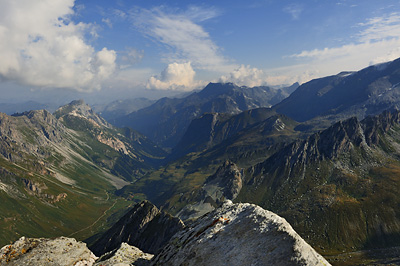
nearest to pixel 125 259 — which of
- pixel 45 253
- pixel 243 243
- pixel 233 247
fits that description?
pixel 45 253

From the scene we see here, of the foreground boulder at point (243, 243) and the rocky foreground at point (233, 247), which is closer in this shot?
the foreground boulder at point (243, 243)

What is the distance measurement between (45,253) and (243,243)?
106 feet

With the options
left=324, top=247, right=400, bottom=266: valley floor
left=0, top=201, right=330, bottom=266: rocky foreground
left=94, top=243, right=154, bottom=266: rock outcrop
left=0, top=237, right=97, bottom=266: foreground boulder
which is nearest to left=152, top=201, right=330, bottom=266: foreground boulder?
left=0, top=201, right=330, bottom=266: rocky foreground

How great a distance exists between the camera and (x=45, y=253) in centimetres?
3547

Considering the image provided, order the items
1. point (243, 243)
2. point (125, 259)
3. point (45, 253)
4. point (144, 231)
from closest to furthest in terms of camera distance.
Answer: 1. point (243, 243)
2. point (45, 253)
3. point (125, 259)
4. point (144, 231)

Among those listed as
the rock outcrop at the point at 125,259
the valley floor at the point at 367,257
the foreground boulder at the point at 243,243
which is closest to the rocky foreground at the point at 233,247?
the foreground boulder at the point at 243,243

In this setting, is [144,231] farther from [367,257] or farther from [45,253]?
[367,257]

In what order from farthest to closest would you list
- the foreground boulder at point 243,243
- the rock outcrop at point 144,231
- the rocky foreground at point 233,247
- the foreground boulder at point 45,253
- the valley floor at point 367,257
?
the valley floor at point 367,257, the rock outcrop at point 144,231, the foreground boulder at point 45,253, the rocky foreground at point 233,247, the foreground boulder at point 243,243

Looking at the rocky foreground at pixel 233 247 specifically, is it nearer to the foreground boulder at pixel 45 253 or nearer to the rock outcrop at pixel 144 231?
the foreground boulder at pixel 45 253

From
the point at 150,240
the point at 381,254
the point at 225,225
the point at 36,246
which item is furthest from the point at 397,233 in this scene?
the point at 36,246

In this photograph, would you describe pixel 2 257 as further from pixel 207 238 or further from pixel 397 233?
pixel 397 233

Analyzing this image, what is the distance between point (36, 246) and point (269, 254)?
37807 mm

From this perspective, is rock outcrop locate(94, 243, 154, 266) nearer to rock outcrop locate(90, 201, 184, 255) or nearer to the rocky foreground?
the rocky foreground

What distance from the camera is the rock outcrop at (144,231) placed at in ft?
368
